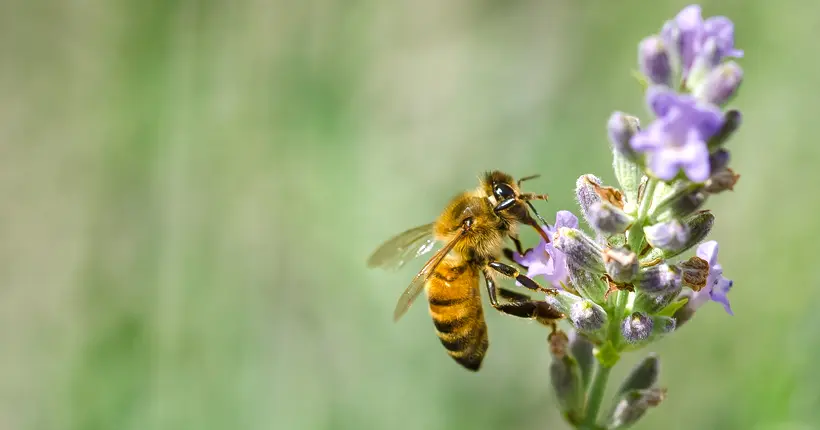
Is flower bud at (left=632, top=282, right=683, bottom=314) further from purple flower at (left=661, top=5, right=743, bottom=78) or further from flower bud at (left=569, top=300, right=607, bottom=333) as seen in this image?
purple flower at (left=661, top=5, right=743, bottom=78)

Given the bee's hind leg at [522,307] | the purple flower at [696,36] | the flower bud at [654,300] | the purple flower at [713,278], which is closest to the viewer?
the purple flower at [696,36]

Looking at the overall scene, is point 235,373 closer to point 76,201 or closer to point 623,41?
point 76,201

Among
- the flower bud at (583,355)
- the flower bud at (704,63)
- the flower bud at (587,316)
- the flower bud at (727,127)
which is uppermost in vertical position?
the flower bud at (704,63)

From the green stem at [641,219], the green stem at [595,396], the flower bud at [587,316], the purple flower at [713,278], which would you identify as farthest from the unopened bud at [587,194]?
the green stem at [595,396]

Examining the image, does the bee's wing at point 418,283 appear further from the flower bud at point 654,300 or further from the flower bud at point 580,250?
the flower bud at point 654,300

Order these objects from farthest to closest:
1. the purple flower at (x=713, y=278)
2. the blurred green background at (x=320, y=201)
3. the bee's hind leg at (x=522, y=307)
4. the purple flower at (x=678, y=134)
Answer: the blurred green background at (x=320, y=201) → the bee's hind leg at (x=522, y=307) → the purple flower at (x=713, y=278) → the purple flower at (x=678, y=134)

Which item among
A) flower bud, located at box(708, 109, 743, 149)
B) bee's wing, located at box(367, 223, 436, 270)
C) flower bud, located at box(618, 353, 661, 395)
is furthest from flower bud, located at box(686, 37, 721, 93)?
bee's wing, located at box(367, 223, 436, 270)
